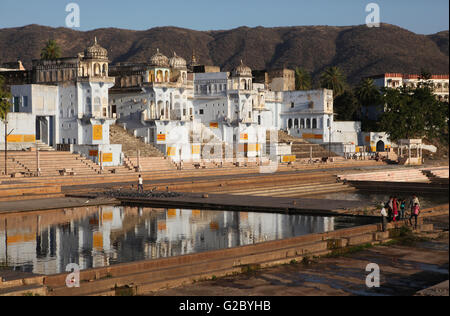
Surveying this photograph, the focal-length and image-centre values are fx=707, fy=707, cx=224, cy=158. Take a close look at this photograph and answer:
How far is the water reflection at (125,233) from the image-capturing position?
2500cm

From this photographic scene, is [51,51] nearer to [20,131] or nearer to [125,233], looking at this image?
[20,131]

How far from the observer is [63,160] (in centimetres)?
5909

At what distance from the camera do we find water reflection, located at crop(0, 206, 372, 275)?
25.0 meters

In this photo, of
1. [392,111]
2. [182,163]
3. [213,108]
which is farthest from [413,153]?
[182,163]

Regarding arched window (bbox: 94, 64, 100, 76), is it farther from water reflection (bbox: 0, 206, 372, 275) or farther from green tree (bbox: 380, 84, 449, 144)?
green tree (bbox: 380, 84, 449, 144)

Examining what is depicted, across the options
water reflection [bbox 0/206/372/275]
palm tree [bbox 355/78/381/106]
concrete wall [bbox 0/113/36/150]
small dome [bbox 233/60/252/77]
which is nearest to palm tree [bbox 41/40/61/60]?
small dome [bbox 233/60/252/77]

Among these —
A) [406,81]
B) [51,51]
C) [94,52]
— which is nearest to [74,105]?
[94,52]

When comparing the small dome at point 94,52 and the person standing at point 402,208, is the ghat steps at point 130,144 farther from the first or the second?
the person standing at point 402,208

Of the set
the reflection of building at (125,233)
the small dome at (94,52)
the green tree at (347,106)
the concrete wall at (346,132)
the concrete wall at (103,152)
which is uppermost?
the small dome at (94,52)

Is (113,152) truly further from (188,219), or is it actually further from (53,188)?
(188,219)

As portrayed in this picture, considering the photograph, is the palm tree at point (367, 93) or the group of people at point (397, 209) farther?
the palm tree at point (367, 93)

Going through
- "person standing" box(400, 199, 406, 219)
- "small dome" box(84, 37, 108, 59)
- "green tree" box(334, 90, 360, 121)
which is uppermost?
"small dome" box(84, 37, 108, 59)

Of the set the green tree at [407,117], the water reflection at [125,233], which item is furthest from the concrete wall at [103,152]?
the green tree at [407,117]
